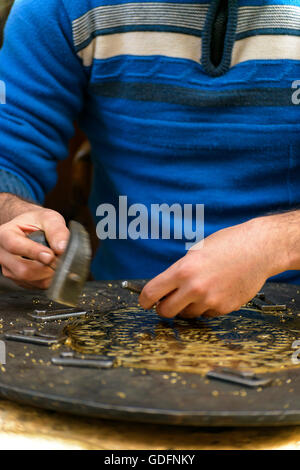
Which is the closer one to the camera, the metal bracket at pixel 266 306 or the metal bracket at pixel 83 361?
the metal bracket at pixel 83 361

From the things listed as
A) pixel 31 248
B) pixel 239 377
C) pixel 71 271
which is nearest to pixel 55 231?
pixel 31 248

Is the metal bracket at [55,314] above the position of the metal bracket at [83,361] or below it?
above

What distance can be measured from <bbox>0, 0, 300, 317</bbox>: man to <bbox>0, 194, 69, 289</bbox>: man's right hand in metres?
0.08

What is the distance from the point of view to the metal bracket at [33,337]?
80 cm

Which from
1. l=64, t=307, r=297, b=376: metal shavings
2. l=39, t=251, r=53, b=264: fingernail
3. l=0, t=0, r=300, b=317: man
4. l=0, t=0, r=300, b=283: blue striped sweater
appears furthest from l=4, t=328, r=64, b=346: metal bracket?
l=0, t=0, r=300, b=283: blue striped sweater

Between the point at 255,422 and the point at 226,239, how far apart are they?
0.38m

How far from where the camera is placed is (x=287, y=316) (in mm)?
984

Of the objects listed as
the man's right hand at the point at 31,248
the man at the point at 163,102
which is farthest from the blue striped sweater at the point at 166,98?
the man's right hand at the point at 31,248

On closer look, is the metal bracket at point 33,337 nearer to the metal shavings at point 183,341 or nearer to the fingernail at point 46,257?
the metal shavings at point 183,341

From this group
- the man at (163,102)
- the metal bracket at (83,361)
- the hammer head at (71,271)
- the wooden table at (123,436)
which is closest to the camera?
the wooden table at (123,436)

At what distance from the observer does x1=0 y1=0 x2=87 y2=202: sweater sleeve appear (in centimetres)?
135

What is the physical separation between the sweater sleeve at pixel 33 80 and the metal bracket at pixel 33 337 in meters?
0.56
